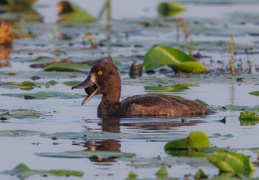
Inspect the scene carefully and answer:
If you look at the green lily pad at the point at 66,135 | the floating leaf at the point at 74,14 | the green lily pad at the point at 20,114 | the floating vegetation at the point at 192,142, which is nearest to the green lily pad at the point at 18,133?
the green lily pad at the point at 66,135

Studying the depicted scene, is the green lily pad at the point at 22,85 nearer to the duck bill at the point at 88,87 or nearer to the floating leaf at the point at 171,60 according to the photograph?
the duck bill at the point at 88,87

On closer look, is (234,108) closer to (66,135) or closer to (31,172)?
(66,135)

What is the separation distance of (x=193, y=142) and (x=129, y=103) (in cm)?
324

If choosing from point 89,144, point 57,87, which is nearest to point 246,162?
point 89,144

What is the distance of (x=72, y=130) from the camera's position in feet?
40.1

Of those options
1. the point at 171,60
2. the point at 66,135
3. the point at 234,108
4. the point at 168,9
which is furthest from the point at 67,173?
the point at 168,9

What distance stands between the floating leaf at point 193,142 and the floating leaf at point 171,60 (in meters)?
6.75

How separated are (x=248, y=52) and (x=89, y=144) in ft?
34.7

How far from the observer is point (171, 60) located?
17312mm

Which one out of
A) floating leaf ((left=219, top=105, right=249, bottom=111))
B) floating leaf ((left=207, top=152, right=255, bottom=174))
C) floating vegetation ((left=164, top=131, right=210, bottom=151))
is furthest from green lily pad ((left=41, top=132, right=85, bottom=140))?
floating leaf ((left=219, top=105, right=249, bottom=111))

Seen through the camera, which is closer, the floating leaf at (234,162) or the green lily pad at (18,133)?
the floating leaf at (234,162)

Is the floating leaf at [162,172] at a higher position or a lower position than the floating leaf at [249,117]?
higher

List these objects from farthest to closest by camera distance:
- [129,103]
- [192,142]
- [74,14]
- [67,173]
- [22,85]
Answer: [74,14]
[22,85]
[129,103]
[192,142]
[67,173]

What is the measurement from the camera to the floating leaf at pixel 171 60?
17172mm
